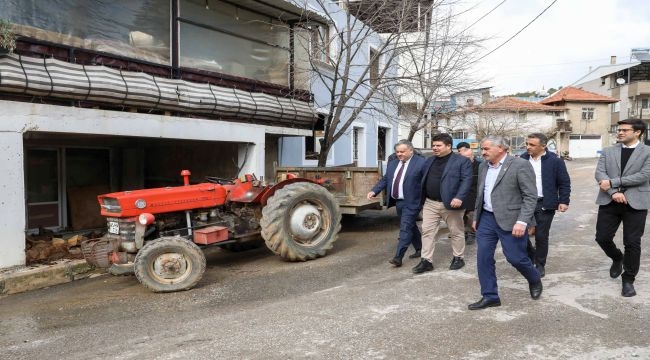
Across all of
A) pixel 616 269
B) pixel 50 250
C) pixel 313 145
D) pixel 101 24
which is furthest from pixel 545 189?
pixel 313 145

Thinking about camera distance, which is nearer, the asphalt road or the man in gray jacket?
the asphalt road

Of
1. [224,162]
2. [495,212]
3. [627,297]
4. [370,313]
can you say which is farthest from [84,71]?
[627,297]

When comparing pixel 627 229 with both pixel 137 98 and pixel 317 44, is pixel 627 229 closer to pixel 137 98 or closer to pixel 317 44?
pixel 137 98

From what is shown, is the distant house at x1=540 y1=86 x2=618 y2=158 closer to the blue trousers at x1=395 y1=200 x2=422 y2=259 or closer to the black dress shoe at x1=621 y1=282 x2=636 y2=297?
the blue trousers at x1=395 y1=200 x2=422 y2=259

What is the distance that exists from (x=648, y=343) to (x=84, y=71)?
739cm

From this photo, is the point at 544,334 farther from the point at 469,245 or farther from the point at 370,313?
the point at 469,245

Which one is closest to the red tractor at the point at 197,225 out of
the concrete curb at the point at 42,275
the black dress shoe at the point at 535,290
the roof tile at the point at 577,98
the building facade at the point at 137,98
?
the concrete curb at the point at 42,275

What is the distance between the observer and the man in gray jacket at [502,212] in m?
4.45

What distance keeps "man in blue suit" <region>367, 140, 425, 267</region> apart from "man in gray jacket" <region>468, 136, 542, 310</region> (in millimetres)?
1534

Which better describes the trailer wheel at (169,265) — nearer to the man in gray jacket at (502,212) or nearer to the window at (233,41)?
the man in gray jacket at (502,212)

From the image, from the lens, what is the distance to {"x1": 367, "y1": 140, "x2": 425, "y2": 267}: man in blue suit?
6.31 m

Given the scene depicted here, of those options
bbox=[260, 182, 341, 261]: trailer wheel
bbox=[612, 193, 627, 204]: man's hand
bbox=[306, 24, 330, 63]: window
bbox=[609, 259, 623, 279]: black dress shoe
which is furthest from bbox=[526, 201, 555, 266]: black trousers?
bbox=[306, 24, 330, 63]: window

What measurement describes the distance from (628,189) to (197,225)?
4.82m

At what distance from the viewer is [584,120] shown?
49.6 m
